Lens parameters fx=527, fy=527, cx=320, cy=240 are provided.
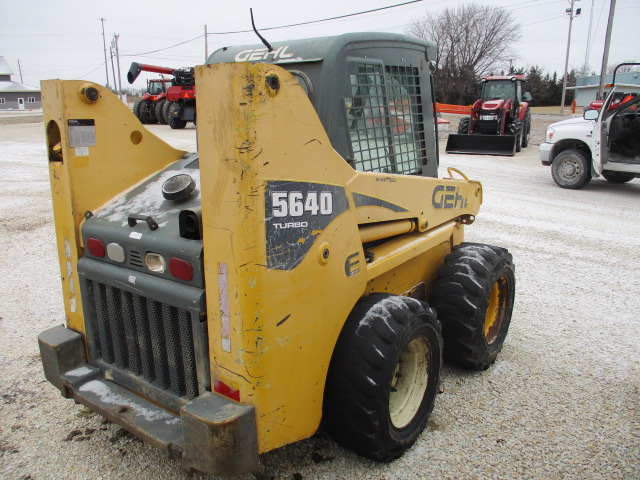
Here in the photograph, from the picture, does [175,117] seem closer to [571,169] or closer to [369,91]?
[571,169]

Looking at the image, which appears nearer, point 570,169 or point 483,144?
point 570,169

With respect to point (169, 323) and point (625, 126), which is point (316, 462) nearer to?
point (169, 323)

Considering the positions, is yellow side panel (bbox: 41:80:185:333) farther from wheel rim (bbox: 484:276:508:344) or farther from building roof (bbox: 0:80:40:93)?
building roof (bbox: 0:80:40:93)

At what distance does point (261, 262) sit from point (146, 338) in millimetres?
939

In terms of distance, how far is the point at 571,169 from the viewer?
1080 cm

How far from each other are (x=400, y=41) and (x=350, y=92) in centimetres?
63

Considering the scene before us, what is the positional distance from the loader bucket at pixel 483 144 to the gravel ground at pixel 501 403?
29.7 ft

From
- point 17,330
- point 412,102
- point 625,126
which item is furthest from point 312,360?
point 625,126

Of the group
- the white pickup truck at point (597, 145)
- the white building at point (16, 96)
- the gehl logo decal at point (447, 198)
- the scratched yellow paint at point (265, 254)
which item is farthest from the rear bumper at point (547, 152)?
the white building at point (16, 96)

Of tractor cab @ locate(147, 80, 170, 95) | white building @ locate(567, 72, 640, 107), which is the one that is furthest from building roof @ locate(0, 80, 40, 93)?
white building @ locate(567, 72, 640, 107)

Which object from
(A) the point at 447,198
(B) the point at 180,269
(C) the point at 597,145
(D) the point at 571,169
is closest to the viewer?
(B) the point at 180,269

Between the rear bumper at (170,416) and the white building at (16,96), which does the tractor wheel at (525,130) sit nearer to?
the rear bumper at (170,416)

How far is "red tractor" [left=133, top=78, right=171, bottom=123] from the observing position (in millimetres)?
26031

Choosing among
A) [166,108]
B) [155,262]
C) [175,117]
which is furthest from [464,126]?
[155,262]
